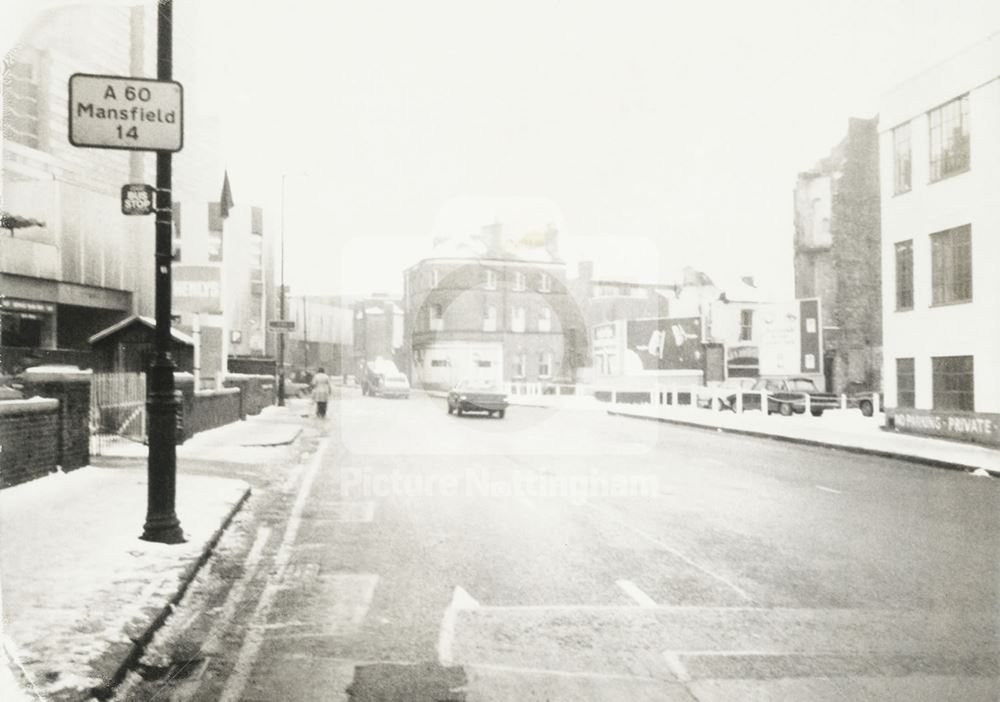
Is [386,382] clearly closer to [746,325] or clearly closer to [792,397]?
[792,397]

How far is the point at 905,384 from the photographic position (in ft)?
80.1

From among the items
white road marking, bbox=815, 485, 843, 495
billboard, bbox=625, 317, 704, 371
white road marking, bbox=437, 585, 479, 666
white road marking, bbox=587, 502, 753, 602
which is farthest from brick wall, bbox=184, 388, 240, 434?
billboard, bbox=625, 317, 704, 371

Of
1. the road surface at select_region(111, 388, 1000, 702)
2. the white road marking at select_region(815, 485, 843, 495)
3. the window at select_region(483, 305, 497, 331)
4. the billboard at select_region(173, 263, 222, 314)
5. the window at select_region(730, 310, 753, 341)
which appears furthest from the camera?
the window at select_region(483, 305, 497, 331)

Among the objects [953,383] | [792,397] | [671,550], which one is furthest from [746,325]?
[671,550]

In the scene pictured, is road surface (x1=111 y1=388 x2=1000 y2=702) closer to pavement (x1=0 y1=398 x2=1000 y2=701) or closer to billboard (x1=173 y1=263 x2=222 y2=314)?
pavement (x1=0 y1=398 x2=1000 y2=701)

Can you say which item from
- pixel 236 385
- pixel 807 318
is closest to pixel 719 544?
pixel 236 385

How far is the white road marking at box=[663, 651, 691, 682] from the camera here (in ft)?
15.2

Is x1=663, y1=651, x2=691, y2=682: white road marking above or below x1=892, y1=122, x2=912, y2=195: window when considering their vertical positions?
below

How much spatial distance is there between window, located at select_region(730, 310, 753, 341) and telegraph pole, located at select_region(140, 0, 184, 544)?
55.7m

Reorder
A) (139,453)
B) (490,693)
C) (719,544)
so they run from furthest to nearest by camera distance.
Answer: (139,453) → (719,544) → (490,693)

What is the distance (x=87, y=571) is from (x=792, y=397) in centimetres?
3164

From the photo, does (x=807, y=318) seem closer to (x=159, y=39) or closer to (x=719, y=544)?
(x=719, y=544)

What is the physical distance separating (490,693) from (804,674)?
185 cm

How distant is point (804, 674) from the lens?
4.70 meters
